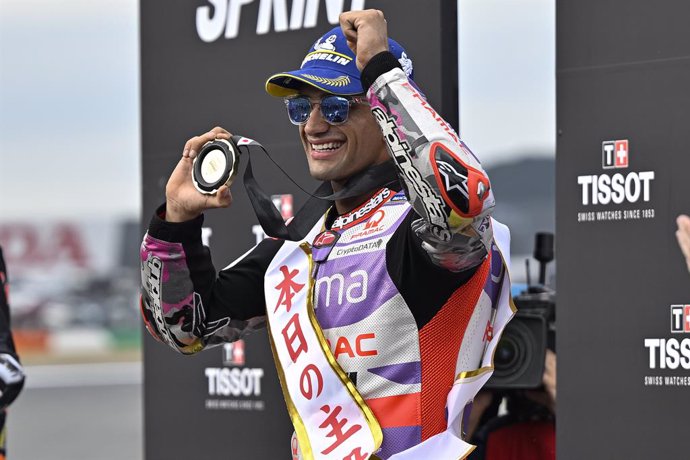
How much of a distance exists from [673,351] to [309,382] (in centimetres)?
135

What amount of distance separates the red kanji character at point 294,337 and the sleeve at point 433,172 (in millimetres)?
453

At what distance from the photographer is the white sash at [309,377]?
275 cm

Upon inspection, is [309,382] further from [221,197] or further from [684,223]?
[684,223]

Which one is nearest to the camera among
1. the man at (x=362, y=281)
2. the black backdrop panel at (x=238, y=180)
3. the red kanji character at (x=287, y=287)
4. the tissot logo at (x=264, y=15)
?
the man at (x=362, y=281)

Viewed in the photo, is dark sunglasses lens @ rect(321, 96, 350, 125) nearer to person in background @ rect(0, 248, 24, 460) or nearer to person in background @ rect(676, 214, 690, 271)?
person in background @ rect(676, 214, 690, 271)

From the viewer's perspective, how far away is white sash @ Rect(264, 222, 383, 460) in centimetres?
275

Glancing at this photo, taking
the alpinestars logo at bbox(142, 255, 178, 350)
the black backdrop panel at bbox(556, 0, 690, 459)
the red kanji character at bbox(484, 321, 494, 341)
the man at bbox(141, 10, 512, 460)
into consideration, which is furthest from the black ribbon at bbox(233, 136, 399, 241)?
the black backdrop panel at bbox(556, 0, 690, 459)

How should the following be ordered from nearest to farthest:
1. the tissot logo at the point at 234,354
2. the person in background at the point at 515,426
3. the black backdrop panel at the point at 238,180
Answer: the person in background at the point at 515,426 → the black backdrop panel at the point at 238,180 → the tissot logo at the point at 234,354

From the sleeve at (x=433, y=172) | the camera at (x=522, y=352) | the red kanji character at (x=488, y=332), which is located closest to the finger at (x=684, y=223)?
the camera at (x=522, y=352)

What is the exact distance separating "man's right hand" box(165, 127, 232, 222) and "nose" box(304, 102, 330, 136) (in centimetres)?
20

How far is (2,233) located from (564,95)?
27663 millimetres

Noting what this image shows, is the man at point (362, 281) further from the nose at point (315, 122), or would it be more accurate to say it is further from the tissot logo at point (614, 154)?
the tissot logo at point (614, 154)

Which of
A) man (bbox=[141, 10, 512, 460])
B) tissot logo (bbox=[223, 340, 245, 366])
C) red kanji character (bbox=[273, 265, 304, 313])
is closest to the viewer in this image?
man (bbox=[141, 10, 512, 460])

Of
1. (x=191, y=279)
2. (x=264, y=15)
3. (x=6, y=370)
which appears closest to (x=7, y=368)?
(x=6, y=370)
